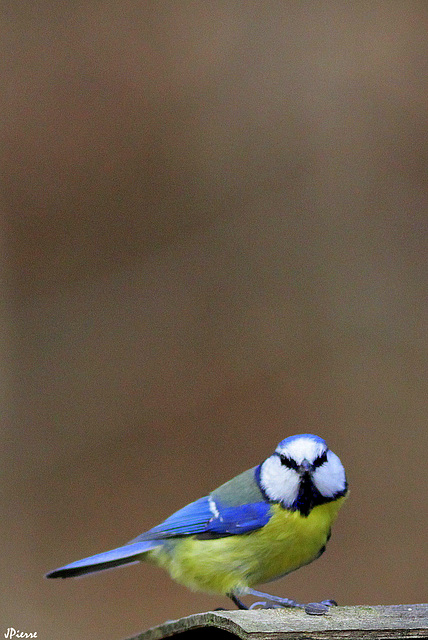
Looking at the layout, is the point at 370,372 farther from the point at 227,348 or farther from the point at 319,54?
the point at 319,54

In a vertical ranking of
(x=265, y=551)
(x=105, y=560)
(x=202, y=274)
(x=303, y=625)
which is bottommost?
(x=303, y=625)

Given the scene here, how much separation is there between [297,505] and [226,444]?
1132 millimetres

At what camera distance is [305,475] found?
1.10m

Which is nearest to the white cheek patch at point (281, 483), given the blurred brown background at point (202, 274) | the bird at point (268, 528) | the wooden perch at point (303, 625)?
the bird at point (268, 528)

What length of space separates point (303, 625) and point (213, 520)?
0.34 meters

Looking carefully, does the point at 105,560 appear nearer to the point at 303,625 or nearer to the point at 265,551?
the point at 265,551

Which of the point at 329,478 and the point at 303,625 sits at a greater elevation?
the point at 329,478

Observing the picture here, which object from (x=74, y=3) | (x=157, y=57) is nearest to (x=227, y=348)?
(x=157, y=57)

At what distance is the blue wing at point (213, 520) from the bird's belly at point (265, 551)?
11 millimetres

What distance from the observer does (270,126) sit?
2373mm

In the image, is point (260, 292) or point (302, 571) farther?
point (260, 292)

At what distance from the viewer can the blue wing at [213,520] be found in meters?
1.13

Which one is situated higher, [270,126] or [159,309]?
[270,126]

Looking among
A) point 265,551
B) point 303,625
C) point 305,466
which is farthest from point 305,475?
point 303,625
